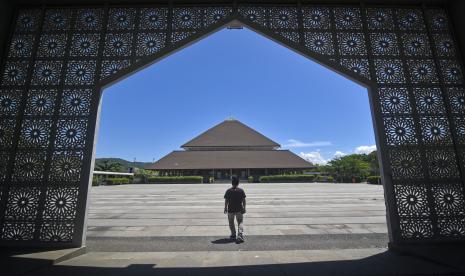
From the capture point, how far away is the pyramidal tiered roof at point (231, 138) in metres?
43.4

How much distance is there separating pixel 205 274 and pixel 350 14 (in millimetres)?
5125

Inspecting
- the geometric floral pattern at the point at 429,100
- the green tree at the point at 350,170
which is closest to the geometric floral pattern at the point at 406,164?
the geometric floral pattern at the point at 429,100

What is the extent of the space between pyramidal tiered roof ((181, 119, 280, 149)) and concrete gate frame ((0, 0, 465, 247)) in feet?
125

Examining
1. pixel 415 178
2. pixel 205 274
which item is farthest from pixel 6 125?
pixel 415 178

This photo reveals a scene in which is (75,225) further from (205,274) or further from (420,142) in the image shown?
(420,142)

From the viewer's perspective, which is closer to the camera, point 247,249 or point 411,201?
point 411,201

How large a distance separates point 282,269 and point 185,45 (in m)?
4.00

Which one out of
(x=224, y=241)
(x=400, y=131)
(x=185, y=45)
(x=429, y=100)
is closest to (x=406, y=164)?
(x=400, y=131)

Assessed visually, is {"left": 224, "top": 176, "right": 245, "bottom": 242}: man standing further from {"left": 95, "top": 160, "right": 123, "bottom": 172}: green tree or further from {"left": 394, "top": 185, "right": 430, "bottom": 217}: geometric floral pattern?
{"left": 95, "top": 160, "right": 123, "bottom": 172}: green tree

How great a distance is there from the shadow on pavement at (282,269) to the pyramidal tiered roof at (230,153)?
33.3 meters

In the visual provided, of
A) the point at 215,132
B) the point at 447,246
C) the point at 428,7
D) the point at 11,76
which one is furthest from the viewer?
the point at 215,132

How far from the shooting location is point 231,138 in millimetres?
44938

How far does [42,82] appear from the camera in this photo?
481cm

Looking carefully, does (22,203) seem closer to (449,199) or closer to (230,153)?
(449,199)
